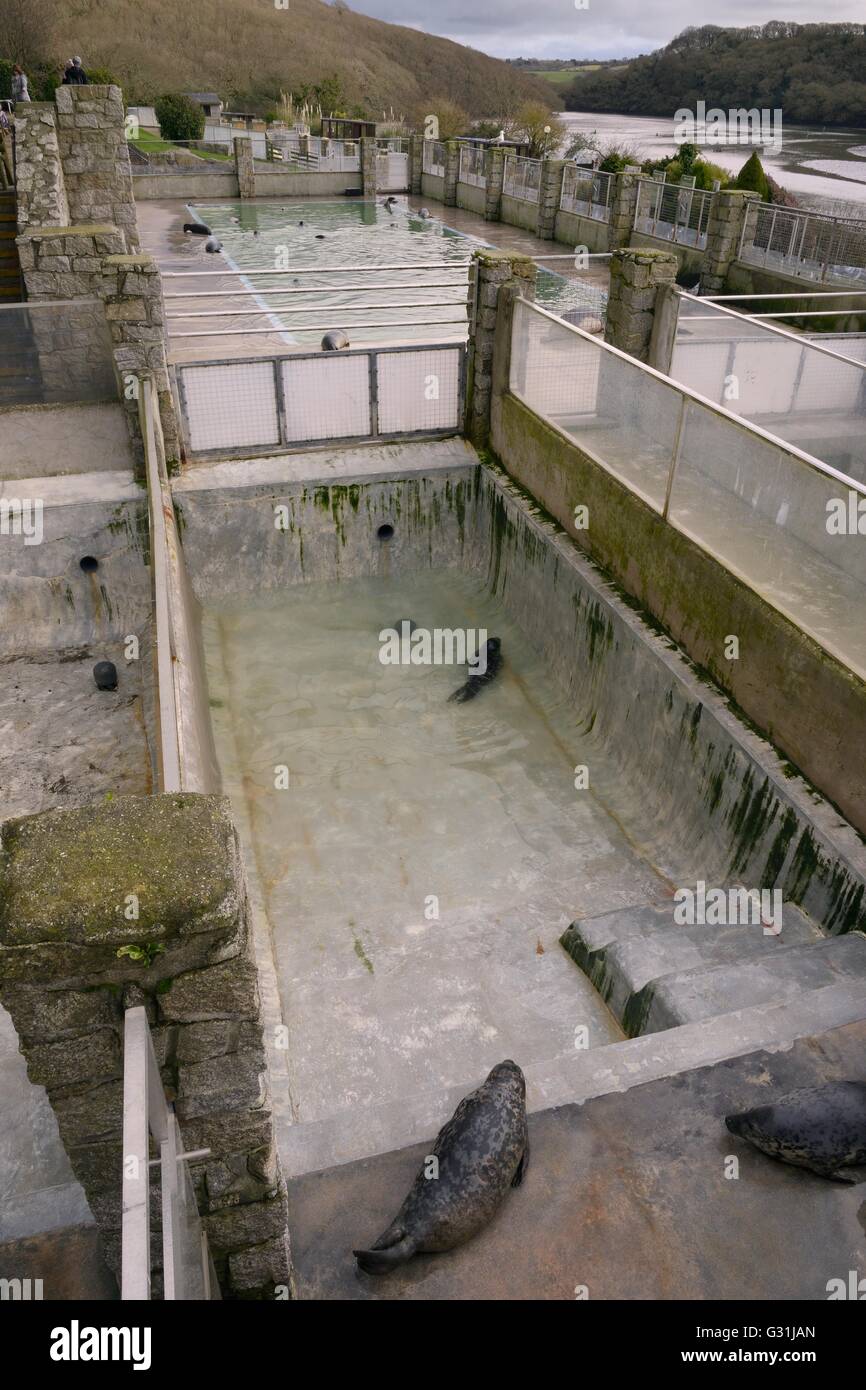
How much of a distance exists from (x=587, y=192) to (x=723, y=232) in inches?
290

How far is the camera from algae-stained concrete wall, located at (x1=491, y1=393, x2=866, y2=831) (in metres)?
6.01

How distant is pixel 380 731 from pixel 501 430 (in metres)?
4.93

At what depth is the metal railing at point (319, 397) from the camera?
11.0 metres

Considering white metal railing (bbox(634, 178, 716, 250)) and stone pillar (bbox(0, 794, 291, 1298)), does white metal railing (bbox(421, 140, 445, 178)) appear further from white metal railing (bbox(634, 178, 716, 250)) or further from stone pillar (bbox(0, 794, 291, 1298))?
stone pillar (bbox(0, 794, 291, 1298))

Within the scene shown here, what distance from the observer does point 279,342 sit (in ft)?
55.9

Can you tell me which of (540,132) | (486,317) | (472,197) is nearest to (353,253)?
(472,197)

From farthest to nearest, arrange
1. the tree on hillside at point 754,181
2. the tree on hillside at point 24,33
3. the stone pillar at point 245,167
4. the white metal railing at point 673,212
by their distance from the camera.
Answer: the tree on hillside at point 24,33, the stone pillar at point 245,167, the tree on hillside at point 754,181, the white metal railing at point 673,212

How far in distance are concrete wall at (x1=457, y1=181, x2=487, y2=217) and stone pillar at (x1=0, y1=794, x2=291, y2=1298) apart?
35560 mm

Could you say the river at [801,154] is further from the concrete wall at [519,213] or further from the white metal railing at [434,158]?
the white metal railing at [434,158]

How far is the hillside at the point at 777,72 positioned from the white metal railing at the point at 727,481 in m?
113

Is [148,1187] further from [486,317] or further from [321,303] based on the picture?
[321,303]

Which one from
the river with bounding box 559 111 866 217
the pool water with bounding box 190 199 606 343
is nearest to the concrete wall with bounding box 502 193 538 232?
the pool water with bounding box 190 199 606 343

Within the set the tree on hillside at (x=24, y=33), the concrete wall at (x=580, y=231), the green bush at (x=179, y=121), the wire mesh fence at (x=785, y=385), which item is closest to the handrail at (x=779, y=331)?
the wire mesh fence at (x=785, y=385)
